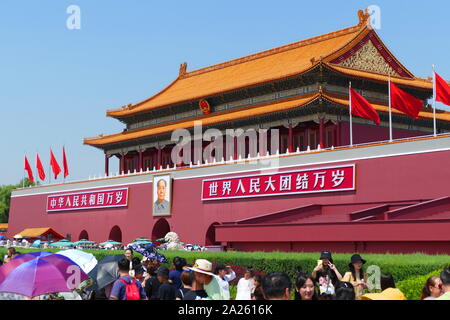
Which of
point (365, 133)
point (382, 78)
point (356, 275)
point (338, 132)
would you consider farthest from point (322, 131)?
point (356, 275)

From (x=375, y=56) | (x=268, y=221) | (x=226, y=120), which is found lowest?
(x=268, y=221)

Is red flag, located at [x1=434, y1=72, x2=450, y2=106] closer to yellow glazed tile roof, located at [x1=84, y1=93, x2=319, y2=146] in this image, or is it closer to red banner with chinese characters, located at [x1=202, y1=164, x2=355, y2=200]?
red banner with chinese characters, located at [x1=202, y1=164, x2=355, y2=200]

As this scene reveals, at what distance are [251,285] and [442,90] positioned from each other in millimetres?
15791

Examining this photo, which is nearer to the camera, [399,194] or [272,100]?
[399,194]

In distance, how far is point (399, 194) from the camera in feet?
81.8

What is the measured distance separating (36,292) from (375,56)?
94.9ft

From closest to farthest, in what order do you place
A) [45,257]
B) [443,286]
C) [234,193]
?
[443,286] < [45,257] < [234,193]

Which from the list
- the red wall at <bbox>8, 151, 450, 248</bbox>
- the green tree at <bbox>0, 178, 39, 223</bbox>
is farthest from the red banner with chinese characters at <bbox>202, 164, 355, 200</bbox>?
the green tree at <bbox>0, 178, 39, 223</bbox>

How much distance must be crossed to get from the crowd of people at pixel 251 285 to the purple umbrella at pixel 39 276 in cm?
62

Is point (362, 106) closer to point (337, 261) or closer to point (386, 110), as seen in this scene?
point (386, 110)

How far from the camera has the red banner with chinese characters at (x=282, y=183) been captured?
27.2m
